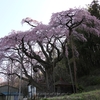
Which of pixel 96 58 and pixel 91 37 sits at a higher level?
pixel 91 37

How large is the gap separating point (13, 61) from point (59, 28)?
8.49m

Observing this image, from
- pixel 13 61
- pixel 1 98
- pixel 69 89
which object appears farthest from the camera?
pixel 1 98

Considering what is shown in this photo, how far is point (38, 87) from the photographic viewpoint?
18500mm

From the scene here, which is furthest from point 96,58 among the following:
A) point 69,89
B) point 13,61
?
point 13,61

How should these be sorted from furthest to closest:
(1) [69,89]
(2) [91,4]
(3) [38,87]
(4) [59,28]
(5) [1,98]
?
(5) [1,98] < (2) [91,4] < (3) [38,87] < (1) [69,89] < (4) [59,28]

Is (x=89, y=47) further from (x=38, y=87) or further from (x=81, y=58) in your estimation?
(x=38, y=87)

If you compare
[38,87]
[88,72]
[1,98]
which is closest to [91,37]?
[88,72]

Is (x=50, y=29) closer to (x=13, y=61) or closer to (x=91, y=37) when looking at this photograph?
(x=91, y=37)

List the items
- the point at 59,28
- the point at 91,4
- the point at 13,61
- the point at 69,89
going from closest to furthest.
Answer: the point at 59,28 < the point at 69,89 < the point at 91,4 < the point at 13,61

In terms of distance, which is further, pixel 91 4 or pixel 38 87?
pixel 91 4

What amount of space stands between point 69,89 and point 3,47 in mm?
8154

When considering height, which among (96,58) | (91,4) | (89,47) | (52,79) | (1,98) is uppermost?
(91,4)

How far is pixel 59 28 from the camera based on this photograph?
1627 cm

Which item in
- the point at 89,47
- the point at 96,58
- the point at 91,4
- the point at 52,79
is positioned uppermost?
the point at 91,4
